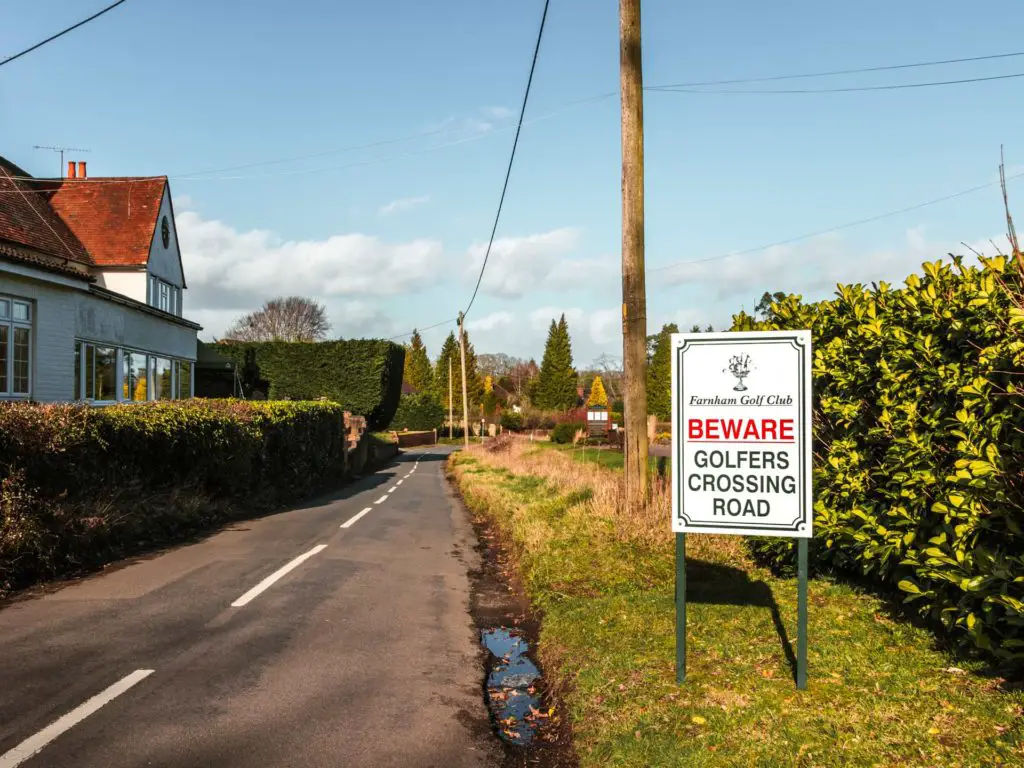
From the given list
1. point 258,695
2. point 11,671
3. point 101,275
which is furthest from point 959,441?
point 101,275

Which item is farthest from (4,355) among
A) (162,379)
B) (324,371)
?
(324,371)

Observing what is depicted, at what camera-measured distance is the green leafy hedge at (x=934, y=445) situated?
14.5 ft

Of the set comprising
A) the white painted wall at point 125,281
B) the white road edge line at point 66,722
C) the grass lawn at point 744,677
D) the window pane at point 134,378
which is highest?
the white painted wall at point 125,281

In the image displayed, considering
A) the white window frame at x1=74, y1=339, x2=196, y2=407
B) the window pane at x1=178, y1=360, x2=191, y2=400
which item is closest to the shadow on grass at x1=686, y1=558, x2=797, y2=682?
the white window frame at x1=74, y1=339, x2=196, y2=407

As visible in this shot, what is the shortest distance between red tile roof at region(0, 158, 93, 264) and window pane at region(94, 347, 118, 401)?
2.88 meters

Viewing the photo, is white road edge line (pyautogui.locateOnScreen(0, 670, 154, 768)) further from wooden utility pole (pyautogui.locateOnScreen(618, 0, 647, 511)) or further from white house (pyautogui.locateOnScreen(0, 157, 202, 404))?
white house (pyautogui.locateOnScreen(0, 157, 202, 404))

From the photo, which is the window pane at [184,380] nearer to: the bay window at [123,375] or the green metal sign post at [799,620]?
the bay window at [123,375]

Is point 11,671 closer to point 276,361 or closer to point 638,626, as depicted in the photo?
point 638,626

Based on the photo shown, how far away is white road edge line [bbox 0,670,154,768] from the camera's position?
4.10 meters

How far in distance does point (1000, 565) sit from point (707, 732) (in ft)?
6.23

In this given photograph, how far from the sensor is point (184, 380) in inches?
1189

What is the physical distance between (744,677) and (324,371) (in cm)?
4103

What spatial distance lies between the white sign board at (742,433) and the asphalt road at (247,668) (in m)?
2.16

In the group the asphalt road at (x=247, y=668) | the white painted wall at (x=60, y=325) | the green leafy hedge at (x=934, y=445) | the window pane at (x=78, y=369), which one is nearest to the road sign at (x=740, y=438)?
the green leafy hedge at (x=934, y=445)
